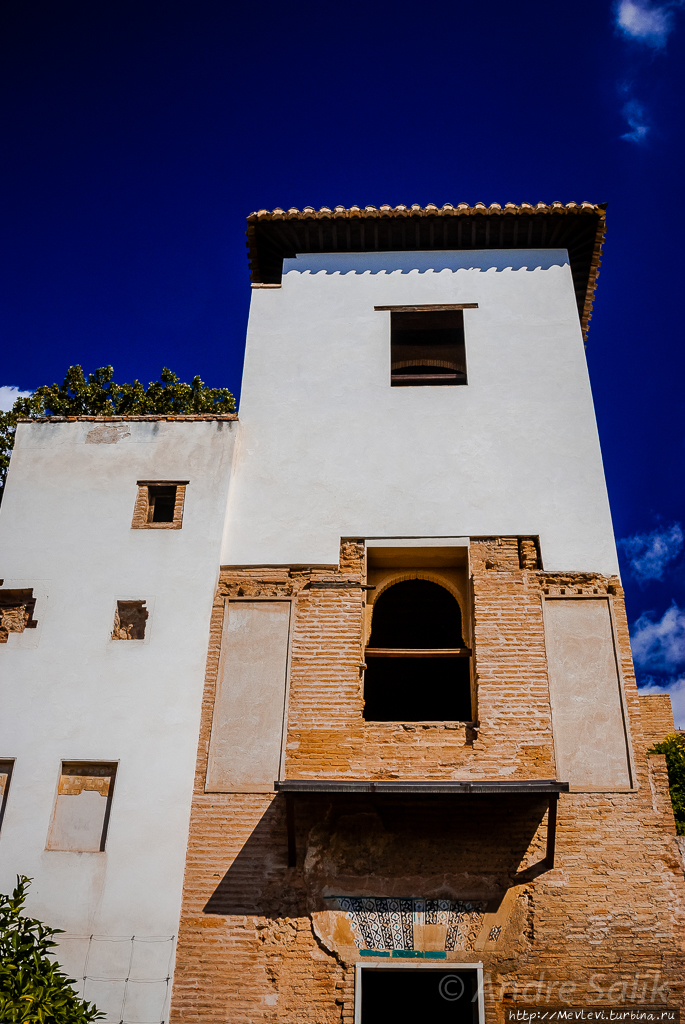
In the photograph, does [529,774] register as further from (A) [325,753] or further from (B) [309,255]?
(B) [309,255]

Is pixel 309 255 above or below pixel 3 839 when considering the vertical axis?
above

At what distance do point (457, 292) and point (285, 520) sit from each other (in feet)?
13.2

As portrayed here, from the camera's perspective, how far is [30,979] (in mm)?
6418

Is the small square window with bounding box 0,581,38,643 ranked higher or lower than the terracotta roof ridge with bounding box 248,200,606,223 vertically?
lower

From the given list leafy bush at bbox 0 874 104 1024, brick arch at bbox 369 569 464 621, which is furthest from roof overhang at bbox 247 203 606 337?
leafy bush at bbox 0 874 104 1024

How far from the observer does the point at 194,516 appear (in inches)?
367

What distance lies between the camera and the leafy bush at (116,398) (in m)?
15.1

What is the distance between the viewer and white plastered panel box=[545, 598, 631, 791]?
7802 millimetres

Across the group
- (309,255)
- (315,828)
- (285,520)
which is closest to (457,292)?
(309,255)

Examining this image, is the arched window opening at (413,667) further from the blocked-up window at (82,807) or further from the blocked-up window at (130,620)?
the blocked-up window at (82,807)

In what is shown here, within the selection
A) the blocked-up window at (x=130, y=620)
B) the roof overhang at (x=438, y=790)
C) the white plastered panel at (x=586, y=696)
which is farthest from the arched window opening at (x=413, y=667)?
the roof overhang at (x=438, y=790)

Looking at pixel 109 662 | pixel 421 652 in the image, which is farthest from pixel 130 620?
pixel 421 652

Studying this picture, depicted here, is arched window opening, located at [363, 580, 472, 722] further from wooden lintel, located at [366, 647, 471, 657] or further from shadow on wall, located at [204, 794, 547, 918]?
shadow on wall, located at [204, 794, 547, 918]

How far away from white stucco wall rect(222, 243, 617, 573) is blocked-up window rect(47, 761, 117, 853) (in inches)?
100
